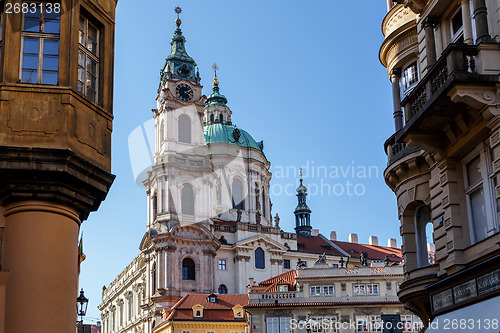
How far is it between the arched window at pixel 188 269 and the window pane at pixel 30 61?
6542 centimetres

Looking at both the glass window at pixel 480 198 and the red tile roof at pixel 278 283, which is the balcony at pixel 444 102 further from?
the red tile roof at pixel 278 283

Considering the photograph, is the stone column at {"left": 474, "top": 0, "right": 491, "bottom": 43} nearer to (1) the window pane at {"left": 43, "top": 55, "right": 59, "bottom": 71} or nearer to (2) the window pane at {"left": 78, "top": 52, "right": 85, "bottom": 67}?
(2) the window pane at {"left": 78, "top": 52, "right": 85, "bottom": 67}

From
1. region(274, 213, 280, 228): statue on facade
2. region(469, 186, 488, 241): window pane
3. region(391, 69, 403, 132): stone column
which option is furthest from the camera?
region(274, 213, 280, 228): statue on facade

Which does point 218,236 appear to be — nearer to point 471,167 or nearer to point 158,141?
point 158,141

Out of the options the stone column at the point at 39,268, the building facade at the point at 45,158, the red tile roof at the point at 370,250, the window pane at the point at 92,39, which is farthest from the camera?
the red tile roof at the point at 370,250

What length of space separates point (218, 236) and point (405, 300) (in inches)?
2585

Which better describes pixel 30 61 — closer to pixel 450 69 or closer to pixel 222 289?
pixel 450 69

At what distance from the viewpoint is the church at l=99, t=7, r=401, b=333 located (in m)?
78.3

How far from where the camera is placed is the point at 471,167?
52.3 ft

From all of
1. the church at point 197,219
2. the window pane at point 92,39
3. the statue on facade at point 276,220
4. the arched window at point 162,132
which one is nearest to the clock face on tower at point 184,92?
the church at point 197,219

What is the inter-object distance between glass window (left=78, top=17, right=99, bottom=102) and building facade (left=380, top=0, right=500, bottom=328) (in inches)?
265

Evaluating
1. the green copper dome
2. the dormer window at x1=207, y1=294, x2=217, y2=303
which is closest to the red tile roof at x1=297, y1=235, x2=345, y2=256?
the green copper dome

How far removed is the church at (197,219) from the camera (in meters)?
78.3

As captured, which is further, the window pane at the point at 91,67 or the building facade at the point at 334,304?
the building facade at the point at 334,304
